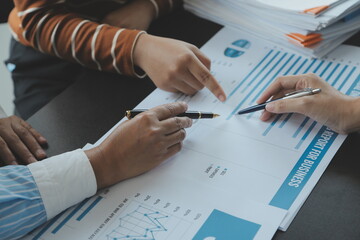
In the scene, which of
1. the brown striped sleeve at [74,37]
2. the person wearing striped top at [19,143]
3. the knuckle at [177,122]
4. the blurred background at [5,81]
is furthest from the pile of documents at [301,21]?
the blurred background at [5,81]

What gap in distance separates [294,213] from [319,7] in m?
0.51

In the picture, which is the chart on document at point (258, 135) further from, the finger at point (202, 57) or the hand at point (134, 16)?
the hand at point (134, 16)

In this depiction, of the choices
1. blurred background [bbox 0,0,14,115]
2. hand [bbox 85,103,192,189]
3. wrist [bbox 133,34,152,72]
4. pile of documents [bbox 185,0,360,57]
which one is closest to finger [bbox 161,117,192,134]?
hand [bbox 85,103,192,189]

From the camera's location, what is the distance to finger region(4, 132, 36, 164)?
0.91 m

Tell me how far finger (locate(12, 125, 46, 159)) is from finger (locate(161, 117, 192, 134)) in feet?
0.81

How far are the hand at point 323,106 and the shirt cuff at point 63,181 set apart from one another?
0.35m

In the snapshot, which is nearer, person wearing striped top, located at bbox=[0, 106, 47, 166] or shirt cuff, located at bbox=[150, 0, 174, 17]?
person wearing striped top, located at bbox=[0, 106, 47, 166]

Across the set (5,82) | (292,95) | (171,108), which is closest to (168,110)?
(171,108)

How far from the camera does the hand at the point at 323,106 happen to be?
85cm

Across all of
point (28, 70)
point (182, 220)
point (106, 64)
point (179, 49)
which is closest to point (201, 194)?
point (182, 220)

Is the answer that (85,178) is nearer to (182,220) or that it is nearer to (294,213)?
(182,220)

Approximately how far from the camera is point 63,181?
0.81 metres

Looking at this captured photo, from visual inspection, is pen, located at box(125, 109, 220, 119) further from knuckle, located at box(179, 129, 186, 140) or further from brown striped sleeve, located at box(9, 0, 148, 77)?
brown striped sleeve, located at box(9, 0, 148, 77)

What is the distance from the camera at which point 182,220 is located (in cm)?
74
